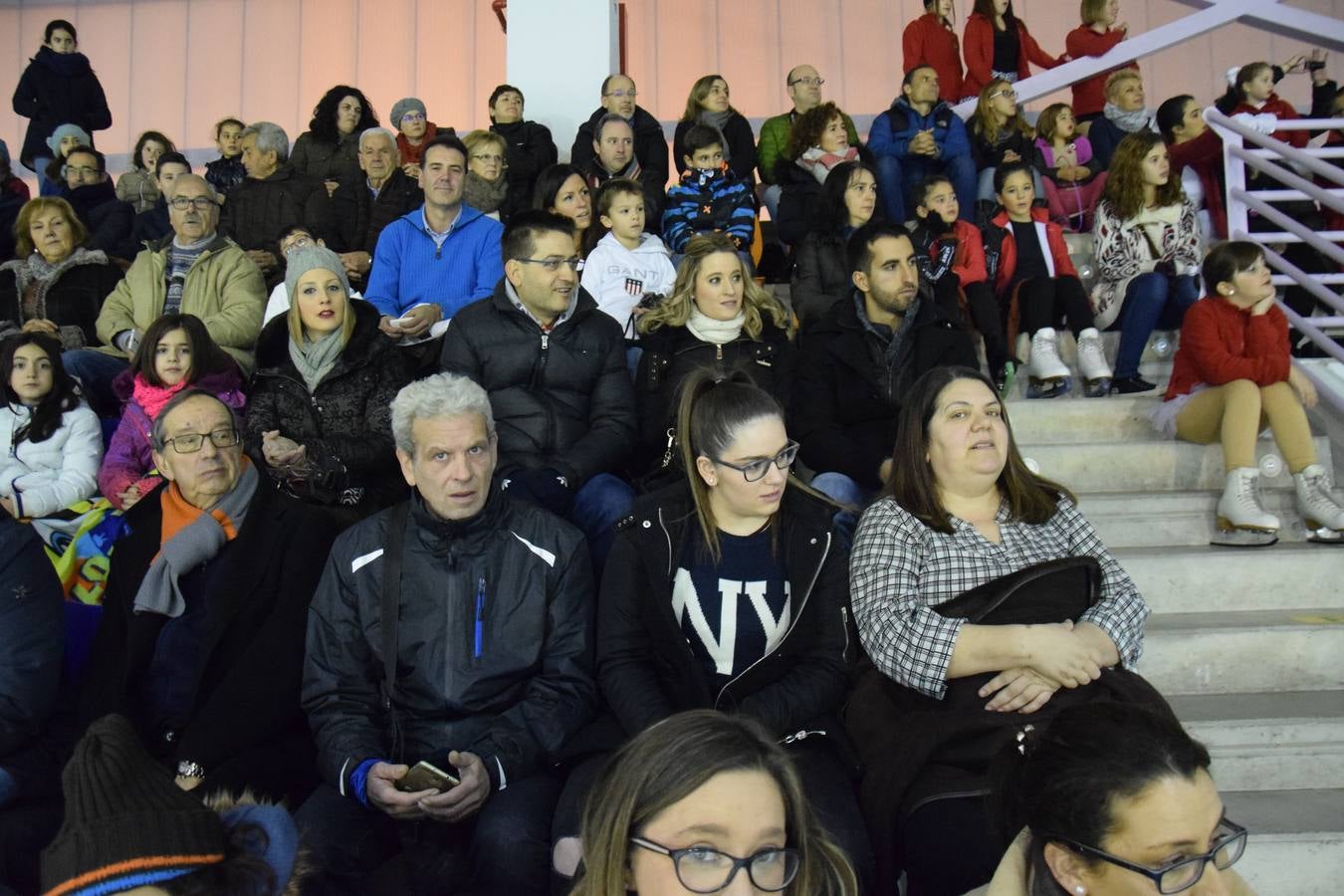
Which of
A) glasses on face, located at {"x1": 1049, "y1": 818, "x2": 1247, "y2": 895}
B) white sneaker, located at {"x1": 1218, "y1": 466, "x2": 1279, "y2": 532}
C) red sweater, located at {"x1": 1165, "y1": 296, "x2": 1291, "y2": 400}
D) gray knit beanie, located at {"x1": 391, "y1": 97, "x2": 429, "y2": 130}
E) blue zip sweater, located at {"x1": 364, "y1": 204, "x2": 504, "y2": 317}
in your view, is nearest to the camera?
glasses on face, located at {"x1": 1049, "y1": 818, "x2": 1247, "y2": 895}

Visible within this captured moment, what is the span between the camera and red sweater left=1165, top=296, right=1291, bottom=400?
11.9 feet

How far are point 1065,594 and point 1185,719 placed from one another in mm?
616

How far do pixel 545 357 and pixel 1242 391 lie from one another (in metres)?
2.05

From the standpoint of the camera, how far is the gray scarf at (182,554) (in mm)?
2607

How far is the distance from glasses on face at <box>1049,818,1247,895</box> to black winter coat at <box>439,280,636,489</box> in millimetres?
2061

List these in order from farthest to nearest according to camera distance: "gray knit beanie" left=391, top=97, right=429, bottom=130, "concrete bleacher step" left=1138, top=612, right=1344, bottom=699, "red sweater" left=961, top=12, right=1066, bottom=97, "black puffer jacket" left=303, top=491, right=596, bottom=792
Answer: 1. "red sweater" left=961, top=12, right=1066, bottom=97
2. "gray knit beanie" left=391, top=97, right=429, bottom=130
3. "concrete bleacher step" left=1138, top=612, right=1344, bottom=699
4. "black puffer jacket" left=303, top=491, right=596, bottom=792

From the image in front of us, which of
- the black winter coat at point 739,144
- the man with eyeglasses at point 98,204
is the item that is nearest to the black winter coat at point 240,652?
the man with eyeglasses at point 98,204

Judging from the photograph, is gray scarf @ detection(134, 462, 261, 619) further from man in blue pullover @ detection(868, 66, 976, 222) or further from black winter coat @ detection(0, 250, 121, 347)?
man in blue pullover @ detection(868, 66, 976, 222)

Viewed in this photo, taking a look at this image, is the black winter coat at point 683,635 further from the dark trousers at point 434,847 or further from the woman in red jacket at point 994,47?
the woman in red jacket at point 994,47

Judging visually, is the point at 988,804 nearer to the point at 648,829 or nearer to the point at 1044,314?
the point at 648,829

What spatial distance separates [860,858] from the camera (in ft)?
7.05

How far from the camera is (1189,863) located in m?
1.41

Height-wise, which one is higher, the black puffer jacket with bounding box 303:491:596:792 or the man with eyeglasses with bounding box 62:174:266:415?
the man with eyeglasses with bounding box 62:174:266:415

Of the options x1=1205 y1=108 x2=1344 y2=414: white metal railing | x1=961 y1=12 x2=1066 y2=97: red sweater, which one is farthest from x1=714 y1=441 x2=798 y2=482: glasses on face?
x1=961 y1=12 x2=1066 y2=97: red sweater
